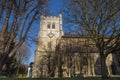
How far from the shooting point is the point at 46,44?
60.3 metres

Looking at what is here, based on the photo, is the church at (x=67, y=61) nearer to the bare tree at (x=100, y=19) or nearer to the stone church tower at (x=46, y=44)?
the stone church tower at (x=46, y=44)

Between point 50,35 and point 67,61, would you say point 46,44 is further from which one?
point 67,61

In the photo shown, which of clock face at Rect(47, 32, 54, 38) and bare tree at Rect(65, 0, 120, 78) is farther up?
clock face at Rect(47, 32, 54, 38)

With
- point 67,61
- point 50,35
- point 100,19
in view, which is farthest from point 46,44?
point 100,19

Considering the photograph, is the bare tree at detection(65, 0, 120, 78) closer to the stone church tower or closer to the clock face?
the stone church tower

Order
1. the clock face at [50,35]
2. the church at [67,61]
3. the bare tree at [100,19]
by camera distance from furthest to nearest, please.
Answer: the clock face at [50,35], the church at [67,61], the bare tree at [100,19]

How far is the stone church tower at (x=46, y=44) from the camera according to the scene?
53.0 m

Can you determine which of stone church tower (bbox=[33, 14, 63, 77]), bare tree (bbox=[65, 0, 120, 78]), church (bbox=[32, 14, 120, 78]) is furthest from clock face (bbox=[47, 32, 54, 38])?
bare tree (bbox=[65, 0, 120, 78])

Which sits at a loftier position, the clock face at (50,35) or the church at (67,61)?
the clock face at (50,35)

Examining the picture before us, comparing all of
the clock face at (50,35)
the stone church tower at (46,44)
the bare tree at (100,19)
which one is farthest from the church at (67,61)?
the bare tree at (100,19)

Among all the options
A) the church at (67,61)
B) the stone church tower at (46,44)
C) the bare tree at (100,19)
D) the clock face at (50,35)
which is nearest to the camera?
the bare tree at (100,19)

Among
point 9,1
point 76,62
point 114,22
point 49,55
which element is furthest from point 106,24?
point 49,55

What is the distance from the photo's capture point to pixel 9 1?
37.9ft

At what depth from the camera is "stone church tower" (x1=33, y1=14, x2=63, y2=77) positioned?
53.0 metres
